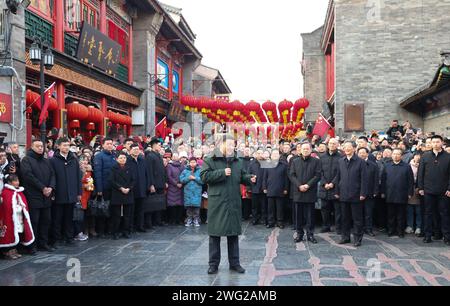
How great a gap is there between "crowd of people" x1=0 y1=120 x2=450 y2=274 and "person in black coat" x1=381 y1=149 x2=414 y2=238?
0.8 inches

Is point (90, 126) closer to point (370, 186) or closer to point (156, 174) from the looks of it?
point (156, 174)

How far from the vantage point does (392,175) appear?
10.1 m

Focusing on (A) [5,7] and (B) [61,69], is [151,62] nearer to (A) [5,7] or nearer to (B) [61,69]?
(B) [61,69]

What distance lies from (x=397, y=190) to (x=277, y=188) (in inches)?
104

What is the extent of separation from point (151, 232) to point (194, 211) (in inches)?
56.5

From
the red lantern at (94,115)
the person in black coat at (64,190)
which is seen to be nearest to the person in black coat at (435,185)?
the person in black coat at (64,190)

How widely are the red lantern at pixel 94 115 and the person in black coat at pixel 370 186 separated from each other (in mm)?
9996

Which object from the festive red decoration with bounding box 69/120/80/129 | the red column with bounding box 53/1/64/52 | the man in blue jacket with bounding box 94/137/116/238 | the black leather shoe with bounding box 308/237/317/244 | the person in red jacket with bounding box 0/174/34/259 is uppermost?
the red column with bounding box 53/1/64/52

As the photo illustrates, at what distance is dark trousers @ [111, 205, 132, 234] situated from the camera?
985cm

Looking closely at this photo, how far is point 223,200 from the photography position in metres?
6.83

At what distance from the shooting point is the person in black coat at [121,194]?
9758mm

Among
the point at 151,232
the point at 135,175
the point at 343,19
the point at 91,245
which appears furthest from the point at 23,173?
the point at 343,19

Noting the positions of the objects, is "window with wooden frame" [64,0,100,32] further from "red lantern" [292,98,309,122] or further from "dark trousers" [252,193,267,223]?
"dark trousers" [252,193,267,223]

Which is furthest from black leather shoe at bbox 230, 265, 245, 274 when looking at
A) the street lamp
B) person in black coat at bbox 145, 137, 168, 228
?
the street lamp
